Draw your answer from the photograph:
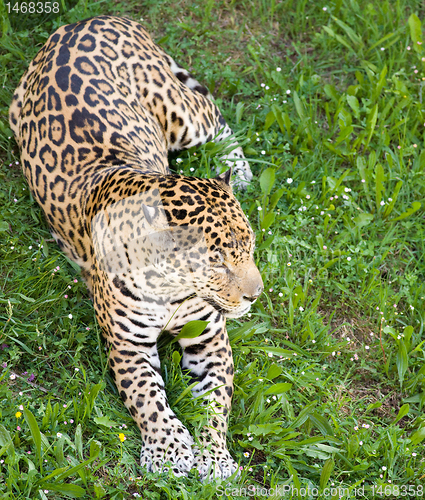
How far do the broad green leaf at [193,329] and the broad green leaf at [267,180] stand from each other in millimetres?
1909

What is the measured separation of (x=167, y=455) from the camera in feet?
14.4

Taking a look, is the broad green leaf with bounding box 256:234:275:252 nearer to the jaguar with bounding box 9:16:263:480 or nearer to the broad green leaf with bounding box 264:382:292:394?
the jaguar with bounding box 9:16:263:480

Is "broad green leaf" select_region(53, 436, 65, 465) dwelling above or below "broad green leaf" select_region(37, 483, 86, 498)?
above

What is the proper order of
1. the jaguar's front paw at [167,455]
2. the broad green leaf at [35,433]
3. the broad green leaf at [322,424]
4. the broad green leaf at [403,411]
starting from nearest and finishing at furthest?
the broad green leaf at [35,433], the jaguar's front paw at [167,455], the broad green leaf at [322,424], the broad green leaf at [403,411]

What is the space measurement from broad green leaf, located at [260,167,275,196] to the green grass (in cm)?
3

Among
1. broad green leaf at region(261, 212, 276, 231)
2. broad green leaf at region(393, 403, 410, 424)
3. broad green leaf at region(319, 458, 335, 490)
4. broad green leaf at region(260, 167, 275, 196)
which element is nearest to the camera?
broad green leaf at region(319, 458, 335, 490)

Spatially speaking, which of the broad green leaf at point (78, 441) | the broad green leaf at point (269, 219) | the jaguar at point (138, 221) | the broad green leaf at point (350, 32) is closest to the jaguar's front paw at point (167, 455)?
the jaguar at point (138, 221)

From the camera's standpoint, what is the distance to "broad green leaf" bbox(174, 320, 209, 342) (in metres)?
4.76

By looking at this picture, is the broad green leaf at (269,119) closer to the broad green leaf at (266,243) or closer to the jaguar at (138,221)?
the jaguar at (138,221)

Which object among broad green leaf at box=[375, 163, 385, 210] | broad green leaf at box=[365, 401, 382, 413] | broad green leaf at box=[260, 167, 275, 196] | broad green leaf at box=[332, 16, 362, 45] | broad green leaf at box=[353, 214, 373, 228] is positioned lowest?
broad green leaf at box=[365, 401, 382, 413]

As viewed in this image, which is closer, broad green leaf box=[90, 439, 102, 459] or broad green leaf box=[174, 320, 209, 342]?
broad green leaf box=[90, 439, 102, 459]

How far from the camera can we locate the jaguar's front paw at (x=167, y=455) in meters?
4.36

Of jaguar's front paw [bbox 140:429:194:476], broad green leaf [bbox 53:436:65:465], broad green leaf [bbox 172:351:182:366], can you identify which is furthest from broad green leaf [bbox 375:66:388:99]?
broad green leaf [bbox 53:436:65:465]

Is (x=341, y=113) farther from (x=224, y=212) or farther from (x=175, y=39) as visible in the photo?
(x=224, y=212)
